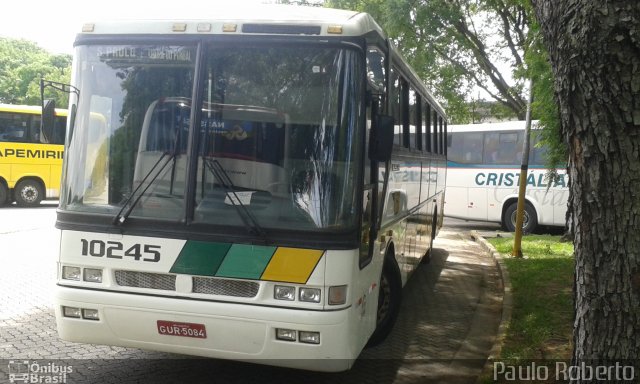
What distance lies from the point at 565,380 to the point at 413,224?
3.70m

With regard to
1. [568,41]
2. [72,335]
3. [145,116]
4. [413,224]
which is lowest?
[72,335]

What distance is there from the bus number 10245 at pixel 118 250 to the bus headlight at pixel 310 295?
1.06 metres

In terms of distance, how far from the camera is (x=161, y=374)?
211 inches

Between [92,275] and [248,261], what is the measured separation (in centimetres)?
119

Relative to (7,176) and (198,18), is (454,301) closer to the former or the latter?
(198,18)

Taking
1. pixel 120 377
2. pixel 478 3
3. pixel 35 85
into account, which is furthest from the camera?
pixel 35 85

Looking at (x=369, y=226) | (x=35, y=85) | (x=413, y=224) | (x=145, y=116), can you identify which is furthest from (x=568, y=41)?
(x=35, y=85)

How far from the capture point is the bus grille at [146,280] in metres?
4.60

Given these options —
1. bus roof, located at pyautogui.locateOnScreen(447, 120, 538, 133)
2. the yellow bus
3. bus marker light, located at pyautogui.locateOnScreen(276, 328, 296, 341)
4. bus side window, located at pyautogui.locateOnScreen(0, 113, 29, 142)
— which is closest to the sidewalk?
bus marker light, located at pyautogui.locateOnScreen(276, 328, 296, 341)

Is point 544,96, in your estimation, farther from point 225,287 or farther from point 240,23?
point 225,287

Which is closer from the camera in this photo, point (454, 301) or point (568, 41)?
point (568, 41)

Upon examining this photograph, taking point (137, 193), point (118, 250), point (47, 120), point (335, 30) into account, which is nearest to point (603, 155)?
point (335, 30)

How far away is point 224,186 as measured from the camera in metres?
4.58

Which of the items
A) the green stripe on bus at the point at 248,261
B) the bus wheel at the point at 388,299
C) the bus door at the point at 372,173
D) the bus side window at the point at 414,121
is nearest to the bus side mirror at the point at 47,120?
the green stripe on bus at the point at 248,261
